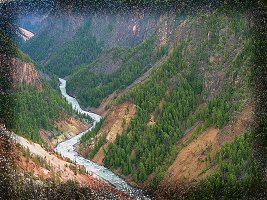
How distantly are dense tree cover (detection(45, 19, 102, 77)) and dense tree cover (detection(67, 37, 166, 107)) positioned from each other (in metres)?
5.79

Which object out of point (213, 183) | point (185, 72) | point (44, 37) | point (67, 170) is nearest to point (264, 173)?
point (213, 183)

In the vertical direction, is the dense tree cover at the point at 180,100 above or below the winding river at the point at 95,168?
above

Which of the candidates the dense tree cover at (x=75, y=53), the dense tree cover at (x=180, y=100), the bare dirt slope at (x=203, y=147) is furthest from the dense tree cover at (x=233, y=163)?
the dense tree cover at (x=75, y=53)

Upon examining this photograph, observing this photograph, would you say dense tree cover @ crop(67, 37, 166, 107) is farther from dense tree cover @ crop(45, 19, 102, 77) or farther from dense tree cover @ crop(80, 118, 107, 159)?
dense tree cover @ crop(80, 118, 107, 159)

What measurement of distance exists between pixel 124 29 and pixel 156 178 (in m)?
43.9

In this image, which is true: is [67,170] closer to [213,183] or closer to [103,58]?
[213,183]

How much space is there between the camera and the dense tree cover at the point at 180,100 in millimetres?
25141

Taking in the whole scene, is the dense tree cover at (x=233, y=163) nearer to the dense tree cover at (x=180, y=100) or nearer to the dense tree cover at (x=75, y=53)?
the dense tree cover at (x=180, y=100)

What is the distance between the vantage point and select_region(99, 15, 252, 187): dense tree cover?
25141 millimetres

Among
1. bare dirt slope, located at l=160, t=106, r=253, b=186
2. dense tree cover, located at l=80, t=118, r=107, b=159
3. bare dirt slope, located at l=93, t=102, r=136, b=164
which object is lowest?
dense tree cover, located at l=80, t=118, r=107, b=159

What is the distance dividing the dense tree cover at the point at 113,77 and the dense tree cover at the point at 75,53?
5.79 meters

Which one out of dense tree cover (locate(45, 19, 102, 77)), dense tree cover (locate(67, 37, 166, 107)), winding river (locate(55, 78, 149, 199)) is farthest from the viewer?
dense tree cover (locate(45, 19, 102, 77))

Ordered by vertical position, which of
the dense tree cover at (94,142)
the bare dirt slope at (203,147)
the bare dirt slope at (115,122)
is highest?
the bare dirt slope at (203,147)

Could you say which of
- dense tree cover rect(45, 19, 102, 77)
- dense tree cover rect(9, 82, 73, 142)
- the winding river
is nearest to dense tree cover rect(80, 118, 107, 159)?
the winding river
